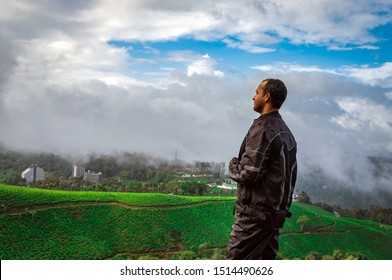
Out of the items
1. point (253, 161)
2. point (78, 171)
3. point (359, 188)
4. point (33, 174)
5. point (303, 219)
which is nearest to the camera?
point (253, 161)

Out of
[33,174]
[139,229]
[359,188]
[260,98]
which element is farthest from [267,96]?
[359,188]

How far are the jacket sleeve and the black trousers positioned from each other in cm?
22

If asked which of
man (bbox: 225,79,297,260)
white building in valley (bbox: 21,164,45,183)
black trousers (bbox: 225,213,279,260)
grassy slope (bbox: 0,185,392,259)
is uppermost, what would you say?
man (bbox: 225,79,297,260)

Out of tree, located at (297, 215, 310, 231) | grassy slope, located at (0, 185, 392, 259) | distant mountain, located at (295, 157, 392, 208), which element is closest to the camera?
grassy slope, located at (0, 185, 392, 259)

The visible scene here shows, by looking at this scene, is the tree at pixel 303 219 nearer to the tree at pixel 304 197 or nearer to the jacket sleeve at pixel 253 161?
the tree at pixel 304 197

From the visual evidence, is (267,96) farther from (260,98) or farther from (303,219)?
(303,219)

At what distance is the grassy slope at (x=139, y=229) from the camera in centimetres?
848

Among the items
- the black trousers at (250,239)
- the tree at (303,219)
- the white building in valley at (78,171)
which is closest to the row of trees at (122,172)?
the white building in valley at (78,171)

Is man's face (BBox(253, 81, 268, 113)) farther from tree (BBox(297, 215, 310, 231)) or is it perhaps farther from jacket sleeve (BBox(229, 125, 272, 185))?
tree (BBox(297, 215, 310, 231))

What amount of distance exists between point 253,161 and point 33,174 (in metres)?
7.91

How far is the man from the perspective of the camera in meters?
2.26

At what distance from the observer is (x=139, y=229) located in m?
9.37

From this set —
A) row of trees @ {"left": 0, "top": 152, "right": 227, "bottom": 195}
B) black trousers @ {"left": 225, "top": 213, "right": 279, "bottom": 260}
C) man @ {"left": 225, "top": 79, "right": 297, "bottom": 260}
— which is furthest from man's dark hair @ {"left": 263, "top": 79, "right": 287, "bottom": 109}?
row of trees @ {"left": 0, "top": 152, "right": 227, "bottom": 195}

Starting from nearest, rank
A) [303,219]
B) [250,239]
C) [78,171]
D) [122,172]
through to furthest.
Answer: [250,239] → [78,171] → [122,172] → [303,219]
